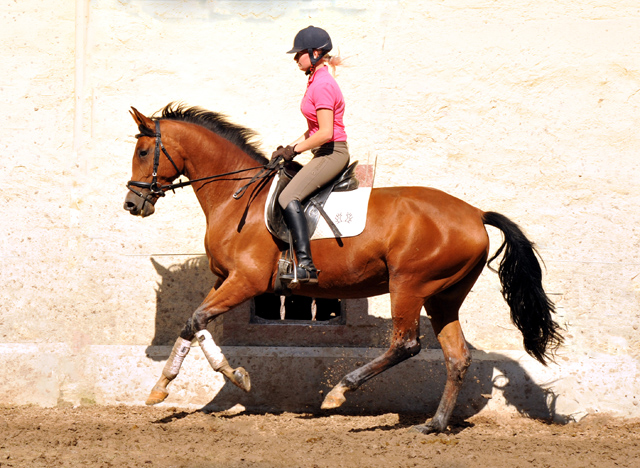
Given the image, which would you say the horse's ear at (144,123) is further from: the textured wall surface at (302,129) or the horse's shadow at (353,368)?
the horse's shadow at (353,368)

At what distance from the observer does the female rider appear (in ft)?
17.0

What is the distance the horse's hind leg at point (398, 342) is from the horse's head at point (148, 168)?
214 centimetres

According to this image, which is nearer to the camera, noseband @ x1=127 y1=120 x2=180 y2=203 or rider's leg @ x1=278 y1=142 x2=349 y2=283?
rider's leg @ x1=278 y1=142 x2=349 y2=283

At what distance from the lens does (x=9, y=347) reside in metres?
6.36

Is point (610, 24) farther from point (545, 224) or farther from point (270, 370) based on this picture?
point (270, 370)

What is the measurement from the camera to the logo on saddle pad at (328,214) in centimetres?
529

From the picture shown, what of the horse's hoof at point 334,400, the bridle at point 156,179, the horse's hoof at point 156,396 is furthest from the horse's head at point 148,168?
the horse's hoof at point 334,400

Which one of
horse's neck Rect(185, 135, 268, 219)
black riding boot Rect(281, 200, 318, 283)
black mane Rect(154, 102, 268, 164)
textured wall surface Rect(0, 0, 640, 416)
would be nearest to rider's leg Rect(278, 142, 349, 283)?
black riding boot Rect(281, 200, 318, 283)

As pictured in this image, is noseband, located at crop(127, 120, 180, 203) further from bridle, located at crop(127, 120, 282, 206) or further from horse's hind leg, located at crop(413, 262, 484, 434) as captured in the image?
horse's hind leg, located at crop(413, 262, 484, 434)

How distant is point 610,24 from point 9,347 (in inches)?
263

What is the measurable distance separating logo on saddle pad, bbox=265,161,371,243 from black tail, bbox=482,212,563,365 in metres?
1.10

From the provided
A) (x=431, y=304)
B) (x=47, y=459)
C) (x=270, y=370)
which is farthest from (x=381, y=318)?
(x=47, y=459)

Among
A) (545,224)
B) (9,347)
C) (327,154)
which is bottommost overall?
(9,347)

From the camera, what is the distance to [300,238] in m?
5.16
